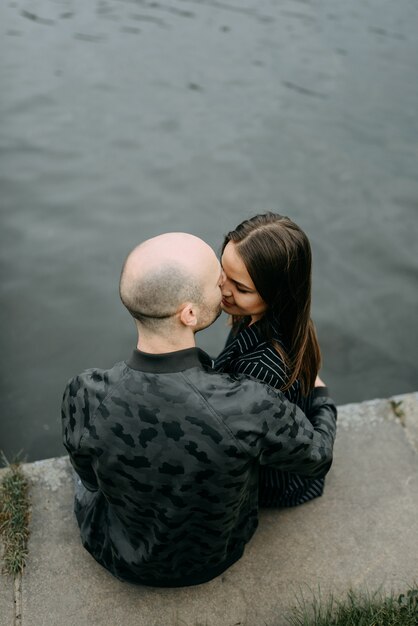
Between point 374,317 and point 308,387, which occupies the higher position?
point 308,387

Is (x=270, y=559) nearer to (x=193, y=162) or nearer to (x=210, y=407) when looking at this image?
(x=210, y=407)

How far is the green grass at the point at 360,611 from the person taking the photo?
8.54ft

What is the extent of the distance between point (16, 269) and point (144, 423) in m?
3.74

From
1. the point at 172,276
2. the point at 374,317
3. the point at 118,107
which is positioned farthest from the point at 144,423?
the point at 118,107

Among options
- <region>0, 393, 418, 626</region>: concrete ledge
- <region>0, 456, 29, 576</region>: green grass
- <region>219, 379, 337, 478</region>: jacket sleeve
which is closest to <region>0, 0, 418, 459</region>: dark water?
<region>0, 456, 29, 576</region>: green grass

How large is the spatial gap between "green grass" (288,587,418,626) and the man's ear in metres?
1.27

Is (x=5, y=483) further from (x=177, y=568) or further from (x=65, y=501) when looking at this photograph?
(x=177, y=568)

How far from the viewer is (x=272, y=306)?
9.39ft

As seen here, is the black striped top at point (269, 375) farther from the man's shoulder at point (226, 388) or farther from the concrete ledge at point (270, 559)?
the man's shoulder at point (226, 388)

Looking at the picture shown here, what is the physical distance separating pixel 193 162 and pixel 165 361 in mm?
5281

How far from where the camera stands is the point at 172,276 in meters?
2.20

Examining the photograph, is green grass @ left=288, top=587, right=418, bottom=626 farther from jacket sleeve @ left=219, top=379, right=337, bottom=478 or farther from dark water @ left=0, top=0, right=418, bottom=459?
dark water @ left=0, top=0, right=418, bottom=459

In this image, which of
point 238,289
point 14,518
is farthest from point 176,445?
point 14,518

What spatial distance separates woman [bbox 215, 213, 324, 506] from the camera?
2.74 meters
